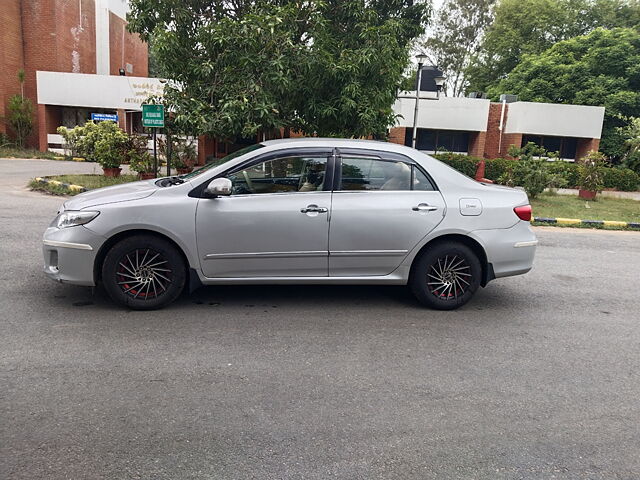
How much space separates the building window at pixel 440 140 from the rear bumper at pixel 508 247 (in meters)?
22.2

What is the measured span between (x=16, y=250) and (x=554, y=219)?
11.5 metres

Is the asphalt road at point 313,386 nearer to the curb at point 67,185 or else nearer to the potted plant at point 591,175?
the curb at point 67,185

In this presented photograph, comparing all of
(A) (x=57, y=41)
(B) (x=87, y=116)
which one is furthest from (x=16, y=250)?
(A) (x=57, y=41)

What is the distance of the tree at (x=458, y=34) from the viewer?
4369 centimetres

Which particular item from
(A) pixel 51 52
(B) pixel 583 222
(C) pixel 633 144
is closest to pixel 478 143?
(C) pixel 633 144

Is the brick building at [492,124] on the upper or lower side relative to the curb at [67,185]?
upper

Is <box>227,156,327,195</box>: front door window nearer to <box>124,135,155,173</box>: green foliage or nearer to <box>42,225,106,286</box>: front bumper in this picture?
<box>42,225,106,286</box>: front bumper

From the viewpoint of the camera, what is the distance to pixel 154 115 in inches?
513

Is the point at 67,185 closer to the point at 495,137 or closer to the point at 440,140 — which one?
the point at 440,140

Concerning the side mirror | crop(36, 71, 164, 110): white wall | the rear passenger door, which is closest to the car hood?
the side mirror

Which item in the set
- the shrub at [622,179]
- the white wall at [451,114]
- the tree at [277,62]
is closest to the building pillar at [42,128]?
the tree at [277,62]

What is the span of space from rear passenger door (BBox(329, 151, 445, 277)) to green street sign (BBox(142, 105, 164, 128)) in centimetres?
895

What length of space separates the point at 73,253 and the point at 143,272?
646 millimetres

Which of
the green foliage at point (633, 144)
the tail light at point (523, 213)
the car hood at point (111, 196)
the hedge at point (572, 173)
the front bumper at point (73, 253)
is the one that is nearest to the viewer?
the front bumper at point (73, 253)
